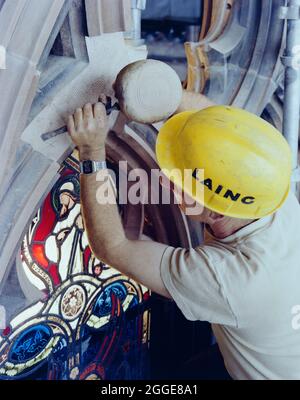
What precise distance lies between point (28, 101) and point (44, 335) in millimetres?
1064

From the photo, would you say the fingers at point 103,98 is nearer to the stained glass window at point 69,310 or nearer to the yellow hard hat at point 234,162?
the yellow hard hat at point 234,162

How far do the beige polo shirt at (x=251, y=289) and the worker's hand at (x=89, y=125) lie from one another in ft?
1.33

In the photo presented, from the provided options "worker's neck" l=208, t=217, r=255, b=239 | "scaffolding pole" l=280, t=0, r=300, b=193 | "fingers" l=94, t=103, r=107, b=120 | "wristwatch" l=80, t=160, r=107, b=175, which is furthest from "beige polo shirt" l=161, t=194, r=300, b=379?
"scaffolding pole" l=280, t=0, r=300, b=193

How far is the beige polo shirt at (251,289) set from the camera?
1.80 meters

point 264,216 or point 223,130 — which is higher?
point 223,130

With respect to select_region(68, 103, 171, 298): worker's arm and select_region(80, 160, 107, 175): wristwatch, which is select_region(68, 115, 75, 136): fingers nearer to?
select_region(68, 103, 171, 298): worker's arm

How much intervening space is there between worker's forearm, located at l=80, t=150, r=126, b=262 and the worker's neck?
30 centimetres

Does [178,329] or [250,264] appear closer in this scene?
[250,264]

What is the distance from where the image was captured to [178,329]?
3035 millimetres

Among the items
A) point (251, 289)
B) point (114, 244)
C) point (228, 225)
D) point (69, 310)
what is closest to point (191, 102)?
point (228, 225)

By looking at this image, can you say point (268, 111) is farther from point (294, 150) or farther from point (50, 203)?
point (50, 203)

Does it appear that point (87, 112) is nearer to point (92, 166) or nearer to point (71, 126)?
point (71, 126)

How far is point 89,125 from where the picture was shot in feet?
5.95
